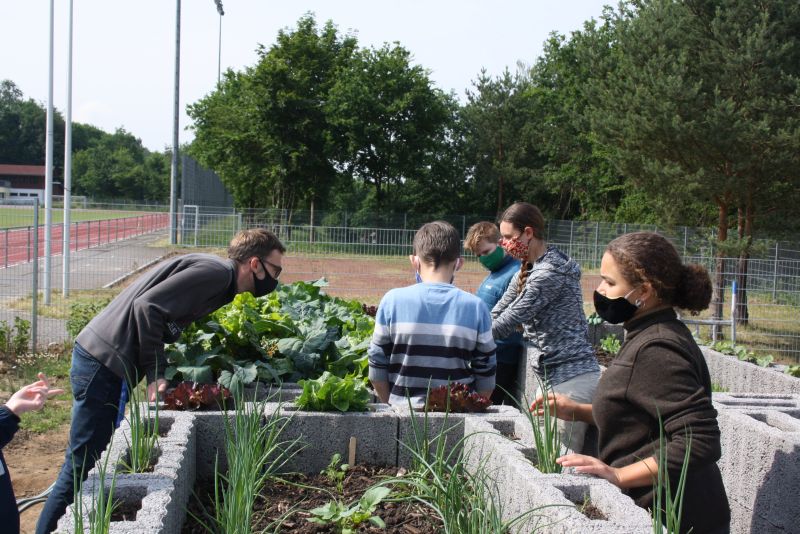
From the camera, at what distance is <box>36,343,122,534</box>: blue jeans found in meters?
3.38

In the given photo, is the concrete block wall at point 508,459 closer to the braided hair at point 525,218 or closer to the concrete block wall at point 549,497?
the concrete block wall at point 549,497

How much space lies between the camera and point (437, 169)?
3859 centimetres

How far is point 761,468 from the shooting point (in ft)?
11.8

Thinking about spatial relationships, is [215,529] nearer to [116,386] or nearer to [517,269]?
[116,386]

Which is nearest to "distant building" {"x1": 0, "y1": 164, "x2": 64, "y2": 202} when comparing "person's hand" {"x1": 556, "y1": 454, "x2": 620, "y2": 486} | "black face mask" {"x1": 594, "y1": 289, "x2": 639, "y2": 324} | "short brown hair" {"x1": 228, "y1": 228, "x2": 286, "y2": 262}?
"short brown hair" {"x1": 228, "y1": 228, "x2": 286, "y2": 262}

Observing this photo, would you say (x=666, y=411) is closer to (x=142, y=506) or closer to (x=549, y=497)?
(x=549, y=497)

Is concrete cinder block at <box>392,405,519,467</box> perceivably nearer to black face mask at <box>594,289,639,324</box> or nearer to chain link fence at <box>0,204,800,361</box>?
black face mask at <box>594,289,639,324</box>

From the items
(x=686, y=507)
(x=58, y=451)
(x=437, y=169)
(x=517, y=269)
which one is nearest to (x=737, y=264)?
(x=517, y=269)

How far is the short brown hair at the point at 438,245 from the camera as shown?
3408 millimetres

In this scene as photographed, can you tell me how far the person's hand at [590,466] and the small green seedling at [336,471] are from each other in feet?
3.15

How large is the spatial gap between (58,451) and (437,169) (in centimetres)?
3343

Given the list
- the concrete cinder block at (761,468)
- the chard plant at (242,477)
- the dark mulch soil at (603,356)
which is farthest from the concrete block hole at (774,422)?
the dark mulch soil at (603,356)

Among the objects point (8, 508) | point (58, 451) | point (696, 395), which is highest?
point (696, 395)

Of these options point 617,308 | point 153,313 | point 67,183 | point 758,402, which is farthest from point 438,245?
point 67,183
